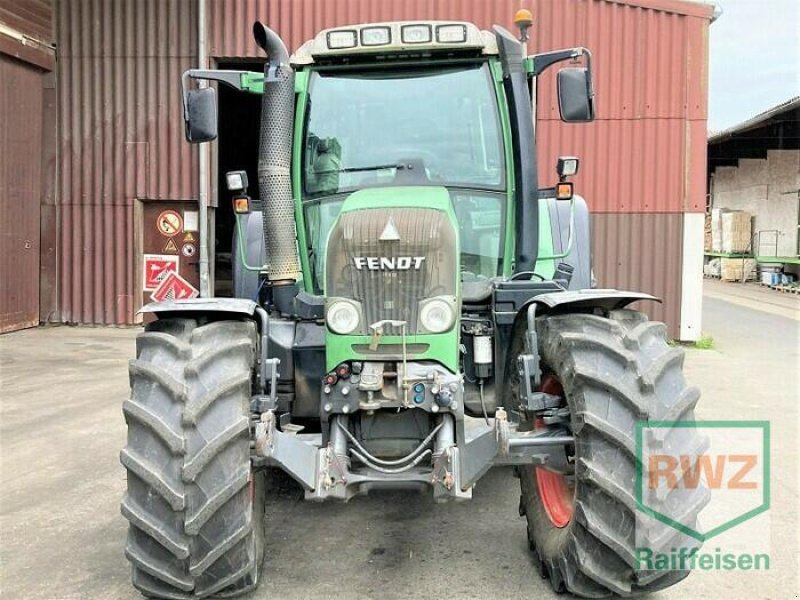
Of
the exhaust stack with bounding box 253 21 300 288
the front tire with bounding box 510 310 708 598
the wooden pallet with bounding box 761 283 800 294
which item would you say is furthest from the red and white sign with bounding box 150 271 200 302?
the wooden pallet with bounding box 761 283 800 294

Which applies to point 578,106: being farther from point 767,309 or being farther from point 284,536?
point 767,309

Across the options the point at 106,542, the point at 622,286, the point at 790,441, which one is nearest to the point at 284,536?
the point at 106,542

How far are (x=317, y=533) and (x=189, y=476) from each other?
55.0 inches

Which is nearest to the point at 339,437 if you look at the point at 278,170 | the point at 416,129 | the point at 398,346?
the point at 398,346

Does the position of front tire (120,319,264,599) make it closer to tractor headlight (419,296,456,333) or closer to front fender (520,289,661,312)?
tractor headlight (419,296,456,333)

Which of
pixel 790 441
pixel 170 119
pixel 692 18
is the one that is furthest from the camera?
pixel 170 119

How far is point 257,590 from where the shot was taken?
3.25 metres

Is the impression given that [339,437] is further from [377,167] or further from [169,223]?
[169,223]

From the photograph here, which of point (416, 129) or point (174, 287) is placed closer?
point (416, 129)

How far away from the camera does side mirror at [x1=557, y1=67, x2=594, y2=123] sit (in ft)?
13.4

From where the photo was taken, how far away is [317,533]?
12.9 ft

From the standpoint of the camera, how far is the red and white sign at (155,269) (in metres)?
11.6

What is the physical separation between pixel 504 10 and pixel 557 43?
92 centimetres

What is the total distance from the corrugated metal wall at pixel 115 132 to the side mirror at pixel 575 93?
27.5ft
